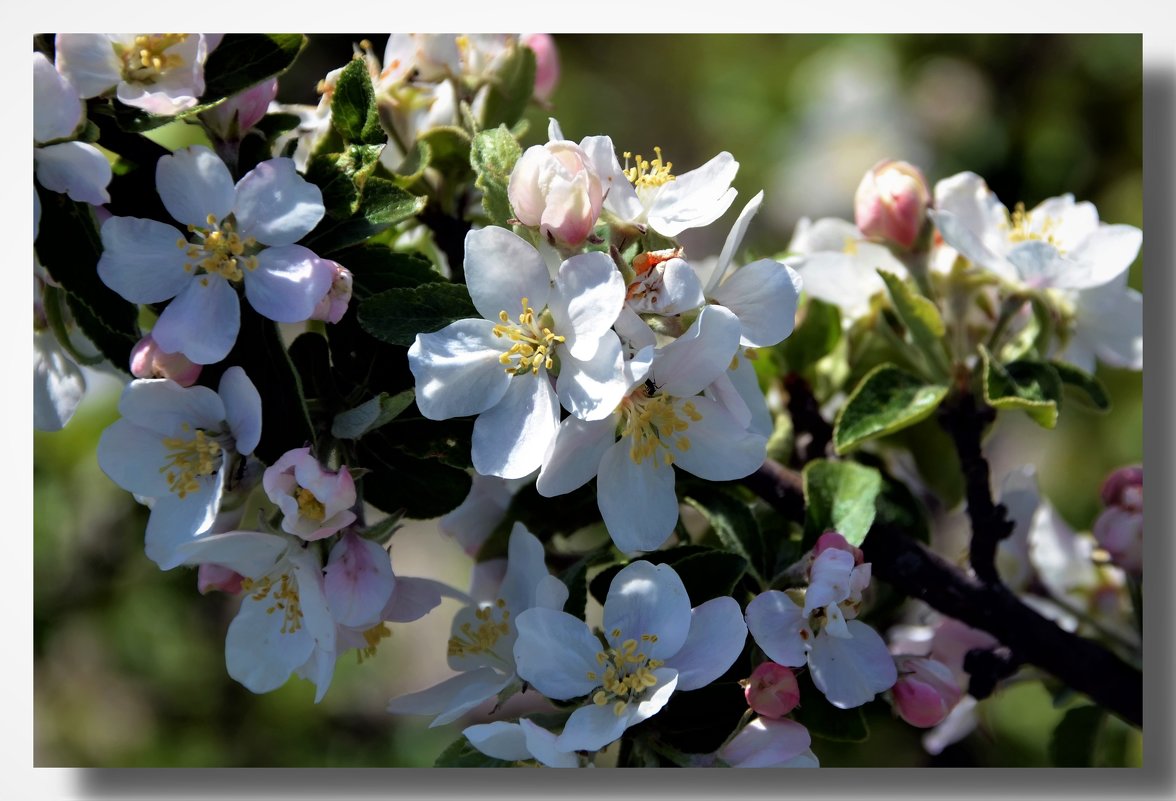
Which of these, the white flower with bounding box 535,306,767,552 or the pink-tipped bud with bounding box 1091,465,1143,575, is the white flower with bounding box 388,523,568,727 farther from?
the pink-tipped bud with bounding box 1091,465,1143,575

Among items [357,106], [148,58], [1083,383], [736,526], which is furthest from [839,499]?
[148,58]

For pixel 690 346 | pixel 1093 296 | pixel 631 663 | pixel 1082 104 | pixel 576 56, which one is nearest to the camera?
pixel 690 346

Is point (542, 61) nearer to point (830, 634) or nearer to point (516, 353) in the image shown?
point (516, 353)

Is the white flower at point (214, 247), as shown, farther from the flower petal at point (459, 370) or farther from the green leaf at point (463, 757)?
the green leaf at point (463, 757)

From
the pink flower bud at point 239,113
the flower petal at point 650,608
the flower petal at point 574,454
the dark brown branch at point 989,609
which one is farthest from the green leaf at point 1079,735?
the pink flower bud at point 239,113
